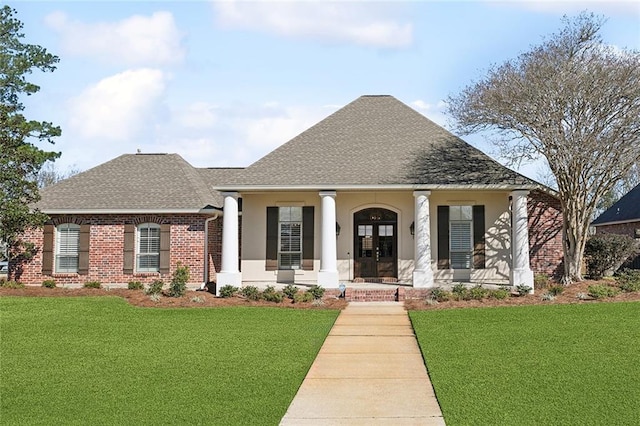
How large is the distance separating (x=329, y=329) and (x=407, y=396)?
461 cm

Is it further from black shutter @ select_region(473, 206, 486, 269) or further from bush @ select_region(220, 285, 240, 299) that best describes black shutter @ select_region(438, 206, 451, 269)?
bush @ select_region(220, 285, 240, 299)

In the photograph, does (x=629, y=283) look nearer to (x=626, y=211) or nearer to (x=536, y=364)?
(x=536, y=364)

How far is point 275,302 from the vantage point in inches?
593

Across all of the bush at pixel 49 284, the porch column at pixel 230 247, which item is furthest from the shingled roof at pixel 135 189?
the bush at pixel 49 284

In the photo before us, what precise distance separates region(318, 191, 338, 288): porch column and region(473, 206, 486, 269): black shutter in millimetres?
4859

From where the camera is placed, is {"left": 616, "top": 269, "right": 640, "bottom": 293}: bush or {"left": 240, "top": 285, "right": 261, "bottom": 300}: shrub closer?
{"left": 616, "top": 269, "right": 640, "bottom": 293}: bush

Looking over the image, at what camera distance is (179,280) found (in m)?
17.0

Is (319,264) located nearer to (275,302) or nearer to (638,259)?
(275,302)

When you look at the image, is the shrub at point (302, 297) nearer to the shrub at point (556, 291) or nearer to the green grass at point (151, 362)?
the green grass at point (151, 362)

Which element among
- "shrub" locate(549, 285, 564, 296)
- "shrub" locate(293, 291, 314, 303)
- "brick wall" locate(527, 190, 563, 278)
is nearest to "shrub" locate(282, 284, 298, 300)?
"shrub" locate(293, 291, 314, 303)

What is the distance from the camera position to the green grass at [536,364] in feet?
20.4

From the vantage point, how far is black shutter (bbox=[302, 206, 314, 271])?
730 inches

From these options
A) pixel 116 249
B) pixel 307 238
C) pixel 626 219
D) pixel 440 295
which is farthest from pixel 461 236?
pixel 626 219

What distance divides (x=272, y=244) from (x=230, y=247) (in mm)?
1923
